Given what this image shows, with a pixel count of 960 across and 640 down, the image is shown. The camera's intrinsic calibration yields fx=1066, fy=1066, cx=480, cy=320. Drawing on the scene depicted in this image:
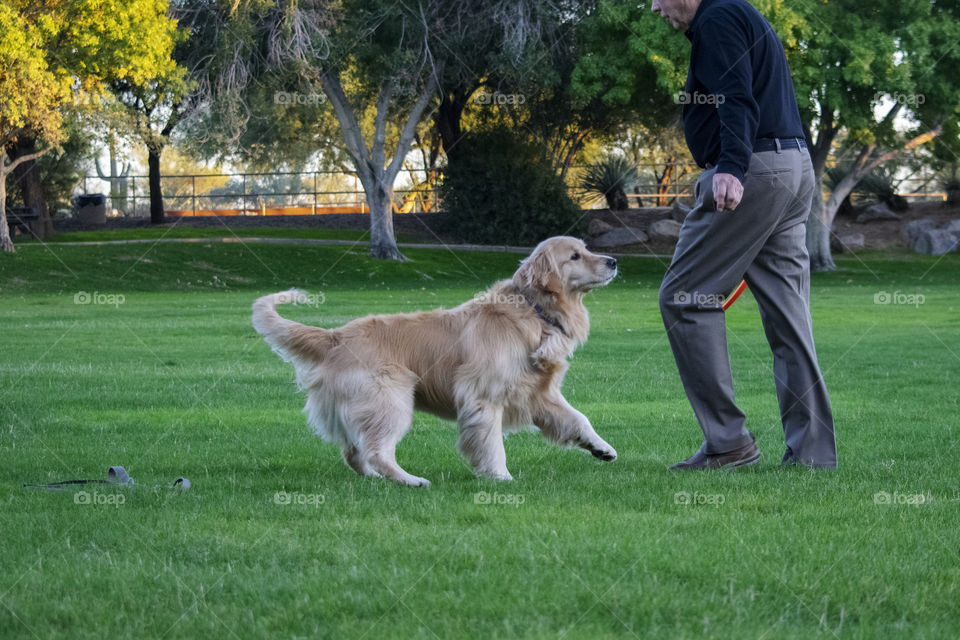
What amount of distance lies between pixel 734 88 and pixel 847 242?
1303 inches

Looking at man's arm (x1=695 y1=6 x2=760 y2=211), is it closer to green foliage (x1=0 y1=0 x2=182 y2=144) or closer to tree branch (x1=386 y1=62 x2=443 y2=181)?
green foliage (x1=0 y1=0 x2=182 y2=144)

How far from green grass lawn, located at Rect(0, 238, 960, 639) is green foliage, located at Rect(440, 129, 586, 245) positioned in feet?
90.0

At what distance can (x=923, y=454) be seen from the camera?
6.11 meters

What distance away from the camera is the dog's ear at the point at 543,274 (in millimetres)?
6031

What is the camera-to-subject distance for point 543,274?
6.02 metres

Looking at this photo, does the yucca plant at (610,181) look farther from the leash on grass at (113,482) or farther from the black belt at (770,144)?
the leash on grass at (113,482)

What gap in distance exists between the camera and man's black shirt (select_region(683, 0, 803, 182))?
17.7 ft

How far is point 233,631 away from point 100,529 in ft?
4.94

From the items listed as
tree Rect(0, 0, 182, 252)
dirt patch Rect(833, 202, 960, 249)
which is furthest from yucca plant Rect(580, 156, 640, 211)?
tree Rect(0, 0, 182, 252)

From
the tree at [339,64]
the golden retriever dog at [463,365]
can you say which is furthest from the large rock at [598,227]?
the golden retriever dog at [463,365]

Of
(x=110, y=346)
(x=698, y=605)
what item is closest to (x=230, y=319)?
(x=110, y=346)

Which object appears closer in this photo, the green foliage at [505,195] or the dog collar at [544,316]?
the dog collar at [544,316]

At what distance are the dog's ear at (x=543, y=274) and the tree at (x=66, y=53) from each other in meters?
21.9

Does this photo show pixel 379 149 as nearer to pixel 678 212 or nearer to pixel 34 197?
pixel 678 212
